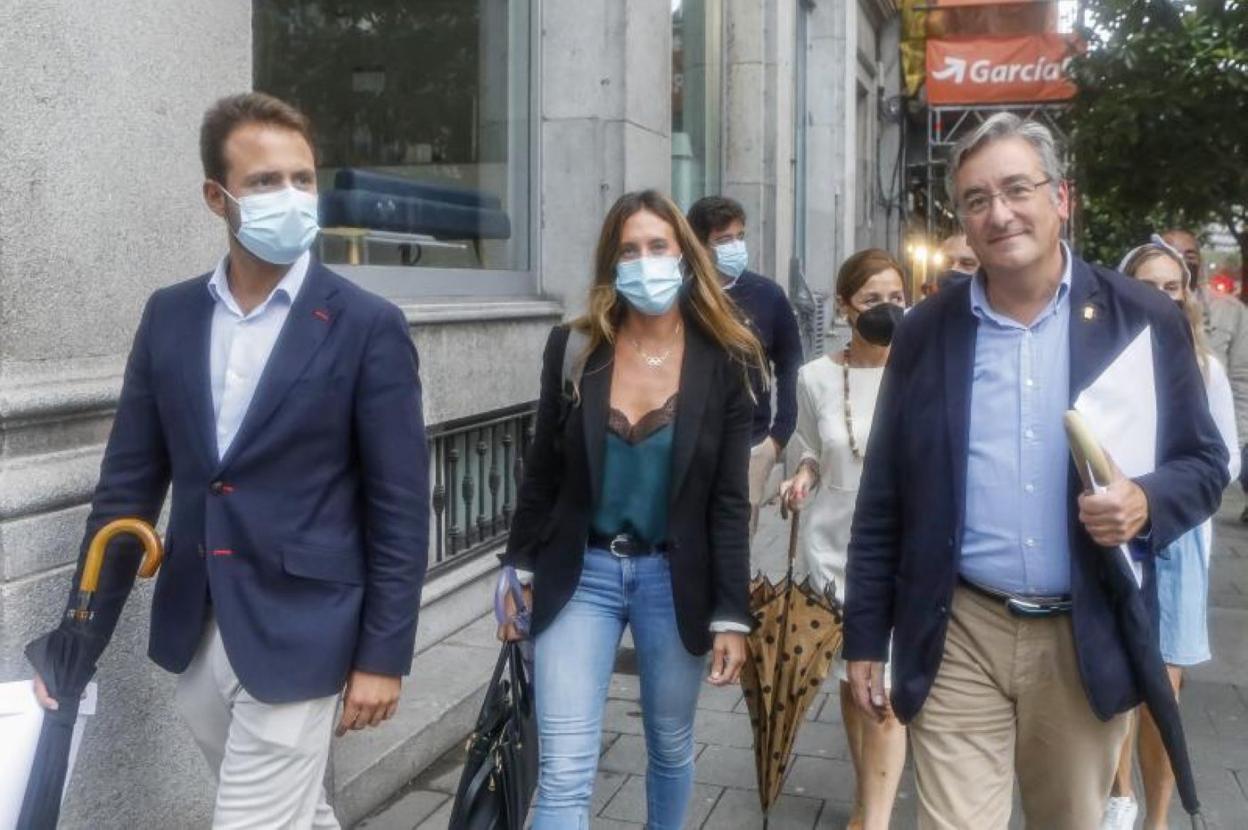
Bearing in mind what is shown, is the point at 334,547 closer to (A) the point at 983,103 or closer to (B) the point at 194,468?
(B) the point at 194,468

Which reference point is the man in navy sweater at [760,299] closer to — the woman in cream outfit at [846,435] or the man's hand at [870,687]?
the woman in cream outfit at [846,435]

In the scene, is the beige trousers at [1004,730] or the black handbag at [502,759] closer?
the beige trousers at [1004,730]

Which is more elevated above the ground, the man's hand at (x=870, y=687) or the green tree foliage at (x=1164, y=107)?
the green tree foliage at (x=1164, y=107)

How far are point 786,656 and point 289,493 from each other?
1894 mm

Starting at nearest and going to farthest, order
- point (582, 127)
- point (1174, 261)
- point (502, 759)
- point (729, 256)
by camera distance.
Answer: point (502, 759)
point (1174, 261)
point (729, 256)
point (582, 127)

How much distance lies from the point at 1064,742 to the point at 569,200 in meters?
5.58

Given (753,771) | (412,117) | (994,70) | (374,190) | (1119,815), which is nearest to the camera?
(1119,815)

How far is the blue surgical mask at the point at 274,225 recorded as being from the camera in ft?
9.96

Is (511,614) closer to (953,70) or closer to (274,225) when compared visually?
(274,225)

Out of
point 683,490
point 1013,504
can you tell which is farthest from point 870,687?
point 683,490

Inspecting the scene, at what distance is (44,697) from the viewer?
2.83 metres

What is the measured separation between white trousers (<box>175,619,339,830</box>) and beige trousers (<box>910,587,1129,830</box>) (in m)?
1.30

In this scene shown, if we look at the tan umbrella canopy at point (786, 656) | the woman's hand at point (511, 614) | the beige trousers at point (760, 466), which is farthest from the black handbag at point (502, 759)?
the beige trousers at point (760, 466)

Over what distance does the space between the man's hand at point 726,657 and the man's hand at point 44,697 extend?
1.61 m
